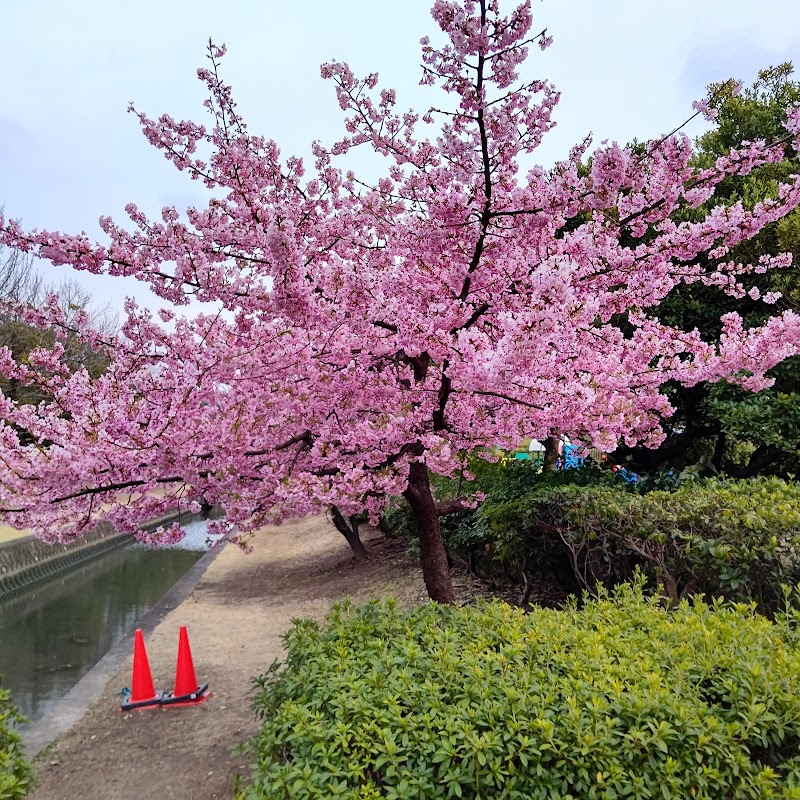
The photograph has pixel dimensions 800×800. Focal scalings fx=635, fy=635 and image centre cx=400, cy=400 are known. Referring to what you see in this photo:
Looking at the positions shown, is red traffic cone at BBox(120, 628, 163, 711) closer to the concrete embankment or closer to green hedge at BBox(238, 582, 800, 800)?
green hedge at BBox(238, 582, 800, 800)

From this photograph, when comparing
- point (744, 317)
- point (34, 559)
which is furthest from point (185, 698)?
point (34, 559)

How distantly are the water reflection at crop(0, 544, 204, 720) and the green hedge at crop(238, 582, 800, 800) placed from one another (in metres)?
5.62

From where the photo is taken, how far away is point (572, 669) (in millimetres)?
2529

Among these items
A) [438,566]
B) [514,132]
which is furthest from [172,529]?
[514,132]

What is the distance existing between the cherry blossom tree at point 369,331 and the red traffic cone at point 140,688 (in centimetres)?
145

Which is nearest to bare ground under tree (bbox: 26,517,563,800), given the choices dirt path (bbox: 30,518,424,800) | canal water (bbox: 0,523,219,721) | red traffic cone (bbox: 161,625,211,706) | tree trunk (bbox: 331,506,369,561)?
dirt path (bbox: 30,518,424,800)

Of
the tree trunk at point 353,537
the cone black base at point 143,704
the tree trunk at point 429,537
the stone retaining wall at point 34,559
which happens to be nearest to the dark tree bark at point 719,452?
the tree trunk at point 353,537

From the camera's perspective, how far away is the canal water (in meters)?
7.99

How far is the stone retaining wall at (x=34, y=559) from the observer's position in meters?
13.0

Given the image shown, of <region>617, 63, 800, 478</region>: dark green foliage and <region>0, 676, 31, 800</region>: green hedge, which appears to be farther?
<region>617, 63, 800, 478</region>: dark green foliage

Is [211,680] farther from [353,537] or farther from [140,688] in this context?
[353,537]

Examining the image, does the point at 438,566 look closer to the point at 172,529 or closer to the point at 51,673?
the point at 172,529

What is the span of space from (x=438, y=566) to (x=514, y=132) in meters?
2.99

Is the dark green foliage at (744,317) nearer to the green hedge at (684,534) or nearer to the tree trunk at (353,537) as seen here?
the green hedge at (684,534)
